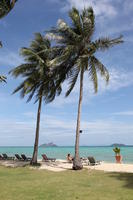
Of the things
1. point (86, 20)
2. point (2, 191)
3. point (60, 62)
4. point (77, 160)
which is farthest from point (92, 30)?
point (2, 191)

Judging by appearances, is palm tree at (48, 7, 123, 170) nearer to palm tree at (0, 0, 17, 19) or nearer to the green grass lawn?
the green grass lawn

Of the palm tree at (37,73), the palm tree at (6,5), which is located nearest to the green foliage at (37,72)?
the palm tree at (37,73)

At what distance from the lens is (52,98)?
23453 millimetres

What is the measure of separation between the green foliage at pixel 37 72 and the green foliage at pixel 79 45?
111 inches

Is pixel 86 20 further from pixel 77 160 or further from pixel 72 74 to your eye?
pixel 77 160

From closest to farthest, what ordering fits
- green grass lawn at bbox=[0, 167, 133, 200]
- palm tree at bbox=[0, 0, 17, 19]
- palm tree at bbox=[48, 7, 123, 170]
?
palm tree at bbox=[0, 0, 17, 19] → green grass lawn at bbox=[0, 167, 133, 200] → palm tree at bbox=[48, 7, 123, 170]

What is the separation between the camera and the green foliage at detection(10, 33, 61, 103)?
22.1 metres

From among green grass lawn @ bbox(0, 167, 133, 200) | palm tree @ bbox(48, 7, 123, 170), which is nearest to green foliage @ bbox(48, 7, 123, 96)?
palm tree @ bbox(48, 7, 123, 170)

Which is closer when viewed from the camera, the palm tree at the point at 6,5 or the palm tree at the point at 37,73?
the palm tree at the point at 6,5

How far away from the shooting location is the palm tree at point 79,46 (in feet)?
61.2

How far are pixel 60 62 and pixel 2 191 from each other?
36.6 ft

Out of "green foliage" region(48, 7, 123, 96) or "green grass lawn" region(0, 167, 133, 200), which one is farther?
"green foliage" region(48, 7, 123, 96)

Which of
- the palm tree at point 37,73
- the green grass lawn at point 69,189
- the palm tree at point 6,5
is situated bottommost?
the green grass lawn at point 69,189

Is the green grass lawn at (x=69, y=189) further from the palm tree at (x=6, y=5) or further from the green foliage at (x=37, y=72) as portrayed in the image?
the green foliage at (x=37, y=72)
